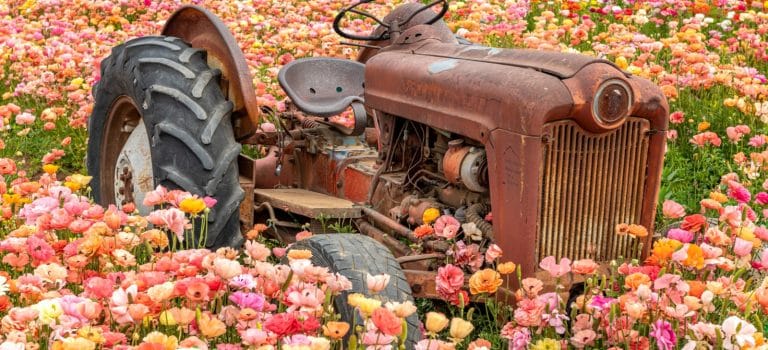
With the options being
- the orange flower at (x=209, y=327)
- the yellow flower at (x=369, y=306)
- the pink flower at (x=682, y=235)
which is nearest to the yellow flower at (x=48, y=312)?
the orange flower at (x=209, y=327)

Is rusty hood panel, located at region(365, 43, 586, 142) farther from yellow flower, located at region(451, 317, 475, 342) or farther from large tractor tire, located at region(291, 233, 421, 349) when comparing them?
yellow flower, located at region(451, 317, 475, 342)

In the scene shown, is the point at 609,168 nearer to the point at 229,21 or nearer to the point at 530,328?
the point at 530,328

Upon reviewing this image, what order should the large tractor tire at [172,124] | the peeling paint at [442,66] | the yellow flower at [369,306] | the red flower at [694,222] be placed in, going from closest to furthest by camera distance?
1. the yellow flower at [369,306]
2. the red flower at [694,222]
3. the peeling paint at [442,66]
4. the large tractor tire at [172,124]

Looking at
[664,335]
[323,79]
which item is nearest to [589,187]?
[664,335]

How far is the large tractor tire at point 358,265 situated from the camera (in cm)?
307

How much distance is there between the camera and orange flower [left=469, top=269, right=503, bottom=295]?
292 centimetres

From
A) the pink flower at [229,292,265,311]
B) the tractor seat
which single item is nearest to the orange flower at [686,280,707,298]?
the pink flower at [229,292,265,311]

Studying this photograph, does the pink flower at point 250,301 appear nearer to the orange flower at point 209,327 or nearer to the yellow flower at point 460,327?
the orange flower at point 209,327

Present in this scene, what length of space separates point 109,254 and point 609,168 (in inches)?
65.4

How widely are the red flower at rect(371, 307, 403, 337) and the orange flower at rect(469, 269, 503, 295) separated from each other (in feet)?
2.27

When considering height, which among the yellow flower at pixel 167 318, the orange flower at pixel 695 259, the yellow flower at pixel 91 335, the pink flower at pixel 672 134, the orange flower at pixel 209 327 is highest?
the yellow flower at pixel 91 335

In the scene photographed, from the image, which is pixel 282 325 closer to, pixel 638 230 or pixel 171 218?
pixel 171 218

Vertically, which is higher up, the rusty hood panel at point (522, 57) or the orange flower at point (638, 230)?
the rusty hood panel at point (522, 57)

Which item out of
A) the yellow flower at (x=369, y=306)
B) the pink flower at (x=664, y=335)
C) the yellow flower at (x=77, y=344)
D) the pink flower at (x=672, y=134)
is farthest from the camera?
the pink flower at (x=672, y=134)
